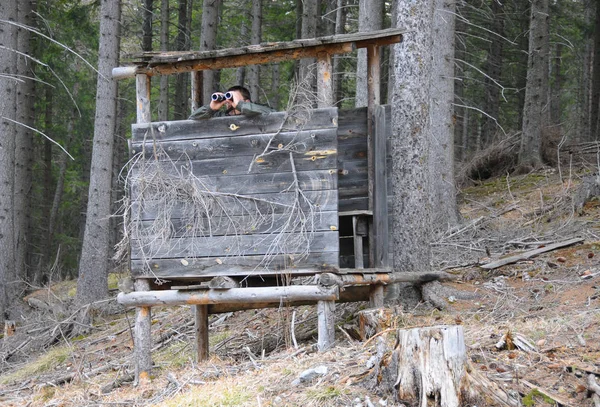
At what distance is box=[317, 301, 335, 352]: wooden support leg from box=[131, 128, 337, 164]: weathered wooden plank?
1.73 meters

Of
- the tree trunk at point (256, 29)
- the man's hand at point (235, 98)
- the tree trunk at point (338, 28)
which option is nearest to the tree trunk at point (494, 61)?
the tree trunk at point (338, 28)

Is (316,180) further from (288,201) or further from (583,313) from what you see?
(583,313)

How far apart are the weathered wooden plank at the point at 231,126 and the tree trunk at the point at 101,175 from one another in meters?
6.26

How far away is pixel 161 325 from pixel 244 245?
16.2ft

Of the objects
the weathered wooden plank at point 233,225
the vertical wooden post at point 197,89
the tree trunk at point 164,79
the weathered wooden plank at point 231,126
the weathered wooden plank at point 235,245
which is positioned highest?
the tree trunk at point 164,79

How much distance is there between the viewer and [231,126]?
9.30 metres

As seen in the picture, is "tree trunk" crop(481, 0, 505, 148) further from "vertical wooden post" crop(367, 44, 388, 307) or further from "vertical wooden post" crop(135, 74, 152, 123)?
"vertical wooden post" crop(135, 74, 152, 123)

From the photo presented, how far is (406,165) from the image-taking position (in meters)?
10.2

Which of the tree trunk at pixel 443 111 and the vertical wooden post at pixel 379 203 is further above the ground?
the tree trunk at pixel 443 111

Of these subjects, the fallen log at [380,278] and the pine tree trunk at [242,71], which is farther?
the pine tree trunk at [242,71]

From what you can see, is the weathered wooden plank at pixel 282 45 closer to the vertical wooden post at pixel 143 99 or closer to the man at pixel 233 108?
the vertical wooden post at pixel 143 99

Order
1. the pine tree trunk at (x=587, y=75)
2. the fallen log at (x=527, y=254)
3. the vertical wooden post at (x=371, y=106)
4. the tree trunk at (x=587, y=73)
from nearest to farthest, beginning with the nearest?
1. the vertical wooden post at (x=371, y=106)
2. the fallen log at (x=527, y=254)
3. the tree trunk at (x=587, y=73)
4. the pine tree trunk at (x=587, y=75)

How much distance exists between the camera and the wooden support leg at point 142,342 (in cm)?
959

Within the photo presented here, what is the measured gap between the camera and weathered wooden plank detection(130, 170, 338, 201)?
8961mm
